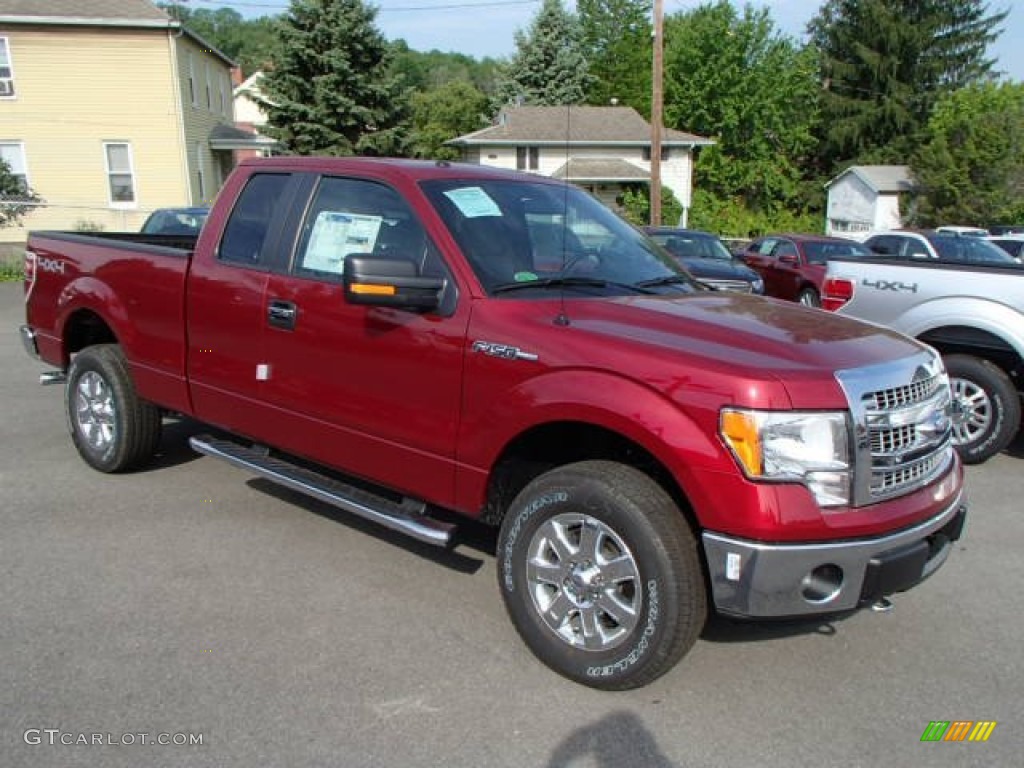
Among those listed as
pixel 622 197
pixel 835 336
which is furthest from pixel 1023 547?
pixel 622 197

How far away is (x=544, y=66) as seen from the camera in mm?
58750

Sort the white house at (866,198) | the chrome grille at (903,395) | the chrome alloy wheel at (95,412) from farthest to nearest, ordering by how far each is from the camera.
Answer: the white house at (866,198) < the chrome alloy wheel at (95,412) < the chrome grille at (903,395)

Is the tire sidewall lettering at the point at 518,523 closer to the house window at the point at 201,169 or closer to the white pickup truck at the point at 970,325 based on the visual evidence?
the white pickup truck at the point at 970,325

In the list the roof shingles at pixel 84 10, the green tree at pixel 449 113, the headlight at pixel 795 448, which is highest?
the green tree at pixel 449 113

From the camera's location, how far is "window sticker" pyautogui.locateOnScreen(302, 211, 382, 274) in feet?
13.3

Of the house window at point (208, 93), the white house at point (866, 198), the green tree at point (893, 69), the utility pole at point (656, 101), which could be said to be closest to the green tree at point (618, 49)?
the green tree at point (893, 69)

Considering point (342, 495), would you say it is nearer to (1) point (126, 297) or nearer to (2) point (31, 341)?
(1) point (126, 297)

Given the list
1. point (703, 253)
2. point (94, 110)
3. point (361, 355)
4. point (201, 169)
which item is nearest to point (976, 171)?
point (703, 253)

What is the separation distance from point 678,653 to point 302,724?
4.47 feet

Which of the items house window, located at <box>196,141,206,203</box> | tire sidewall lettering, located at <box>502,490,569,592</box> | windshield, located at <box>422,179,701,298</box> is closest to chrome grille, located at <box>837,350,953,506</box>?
tire sidewall lettering, located at <box>502,490,569,592</box>

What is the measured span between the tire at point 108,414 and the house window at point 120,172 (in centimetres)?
2169

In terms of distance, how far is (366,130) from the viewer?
92.2 feet

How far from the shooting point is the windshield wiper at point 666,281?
405 centimetres

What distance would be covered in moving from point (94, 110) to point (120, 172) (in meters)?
1.79
